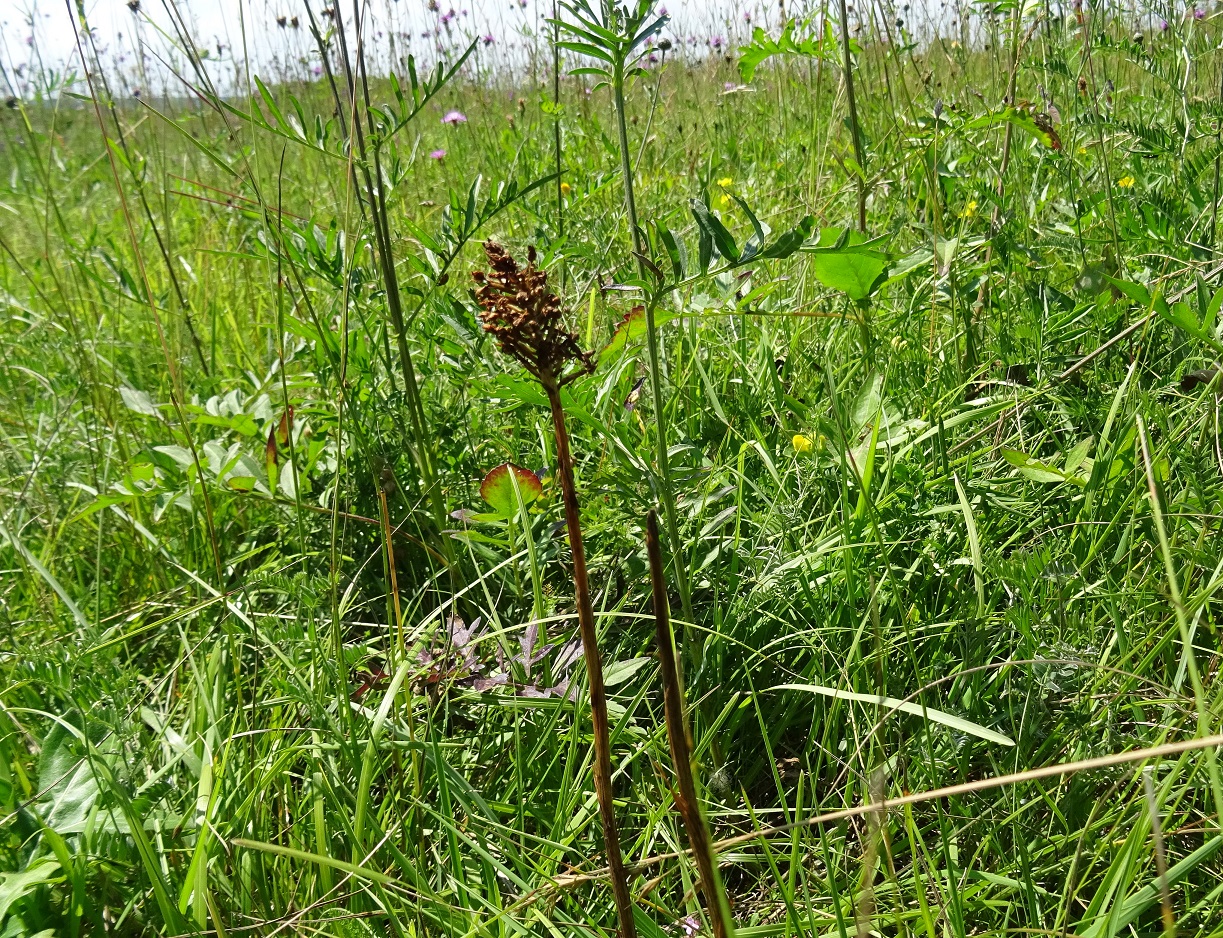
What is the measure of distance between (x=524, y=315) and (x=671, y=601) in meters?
0.71

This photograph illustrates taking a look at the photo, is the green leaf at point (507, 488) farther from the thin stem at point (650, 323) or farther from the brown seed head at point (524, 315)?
the brown seed head at point (524, 315)

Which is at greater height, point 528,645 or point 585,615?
point 585,615

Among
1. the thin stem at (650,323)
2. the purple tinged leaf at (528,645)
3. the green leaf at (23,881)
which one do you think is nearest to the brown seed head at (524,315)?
the thin stem at (650,323)

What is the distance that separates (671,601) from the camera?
3.86 ft

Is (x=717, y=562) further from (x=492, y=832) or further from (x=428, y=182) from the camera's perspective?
(x=428, y=182)

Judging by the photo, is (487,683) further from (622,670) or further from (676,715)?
(676,715)

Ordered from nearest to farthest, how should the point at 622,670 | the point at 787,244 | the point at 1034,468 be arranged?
the point at 787,244, the point at 622,670, the point at 1034,468

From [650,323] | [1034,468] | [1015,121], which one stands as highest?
[1015,121]

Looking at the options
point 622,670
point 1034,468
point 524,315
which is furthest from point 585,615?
point 1034,468

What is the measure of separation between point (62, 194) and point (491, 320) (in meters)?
4.47

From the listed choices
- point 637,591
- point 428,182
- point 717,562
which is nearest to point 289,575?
point 637,591

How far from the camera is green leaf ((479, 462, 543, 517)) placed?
1.03 meters

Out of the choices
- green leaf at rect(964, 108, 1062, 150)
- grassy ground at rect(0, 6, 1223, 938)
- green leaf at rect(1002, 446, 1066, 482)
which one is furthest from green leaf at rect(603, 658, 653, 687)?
green leaf at rect(964, 108, 1062, 150)

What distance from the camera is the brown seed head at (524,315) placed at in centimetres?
52
